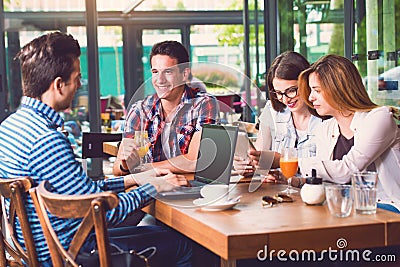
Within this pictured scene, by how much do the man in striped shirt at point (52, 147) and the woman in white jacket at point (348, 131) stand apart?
0.70m

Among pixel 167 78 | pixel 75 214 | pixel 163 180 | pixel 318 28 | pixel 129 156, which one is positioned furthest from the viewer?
pixel 318 28

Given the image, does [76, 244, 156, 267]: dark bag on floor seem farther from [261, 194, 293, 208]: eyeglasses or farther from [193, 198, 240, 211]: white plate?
Result: [261, 194, 293, 208]: eyeglasses

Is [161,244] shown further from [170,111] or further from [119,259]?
[170,111]

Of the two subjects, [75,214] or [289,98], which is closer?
[75,214]

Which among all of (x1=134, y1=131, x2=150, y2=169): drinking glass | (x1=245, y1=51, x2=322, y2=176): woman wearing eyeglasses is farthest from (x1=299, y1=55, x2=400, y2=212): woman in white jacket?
(x1=134, y1=131, x2=150, y2=169): drinking glass

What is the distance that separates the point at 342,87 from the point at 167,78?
1029 millimetres

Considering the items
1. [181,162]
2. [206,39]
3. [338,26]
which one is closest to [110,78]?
[206,39]

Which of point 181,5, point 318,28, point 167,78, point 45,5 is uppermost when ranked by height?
point 181,5

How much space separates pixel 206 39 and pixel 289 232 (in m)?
9.00

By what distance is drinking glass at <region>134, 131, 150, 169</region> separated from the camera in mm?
3553

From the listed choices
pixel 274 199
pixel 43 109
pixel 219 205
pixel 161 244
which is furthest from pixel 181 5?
pixel 219 205

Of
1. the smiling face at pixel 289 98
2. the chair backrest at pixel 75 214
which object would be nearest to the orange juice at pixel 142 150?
the smiling face at pixel 289 98

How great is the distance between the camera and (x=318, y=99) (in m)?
3.18

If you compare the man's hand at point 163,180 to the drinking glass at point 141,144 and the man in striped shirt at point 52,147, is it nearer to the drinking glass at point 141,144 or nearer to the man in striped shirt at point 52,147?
the man in striped shirt at point 52,147
